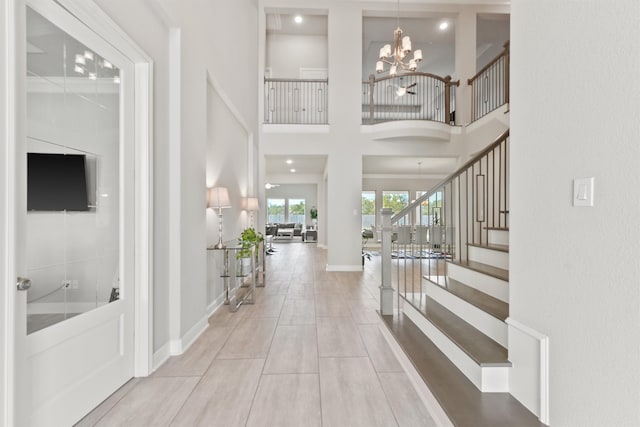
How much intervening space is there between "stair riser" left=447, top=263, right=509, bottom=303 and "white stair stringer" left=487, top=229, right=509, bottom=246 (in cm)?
61

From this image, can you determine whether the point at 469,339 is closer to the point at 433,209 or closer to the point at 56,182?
the point at 433,209

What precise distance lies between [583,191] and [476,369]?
1.16 meters

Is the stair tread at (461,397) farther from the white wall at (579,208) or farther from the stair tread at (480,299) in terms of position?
the stair tread at (480,299)

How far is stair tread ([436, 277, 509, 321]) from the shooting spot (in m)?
2.09

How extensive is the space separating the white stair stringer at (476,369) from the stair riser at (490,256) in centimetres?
98

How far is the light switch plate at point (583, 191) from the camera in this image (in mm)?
1229

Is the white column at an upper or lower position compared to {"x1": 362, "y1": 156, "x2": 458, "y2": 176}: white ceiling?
upper

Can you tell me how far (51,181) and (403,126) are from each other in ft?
19.4

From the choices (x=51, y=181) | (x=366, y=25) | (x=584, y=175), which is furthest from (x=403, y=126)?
(x=51, y=181)

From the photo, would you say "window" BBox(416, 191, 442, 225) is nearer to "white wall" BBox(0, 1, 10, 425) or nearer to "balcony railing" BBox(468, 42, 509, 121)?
"balcony railing" BBox(468, 42, 509, 121)

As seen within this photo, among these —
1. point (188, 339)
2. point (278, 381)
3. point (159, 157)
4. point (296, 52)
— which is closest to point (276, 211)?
point (296, 52)

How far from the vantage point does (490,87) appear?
6000 mm

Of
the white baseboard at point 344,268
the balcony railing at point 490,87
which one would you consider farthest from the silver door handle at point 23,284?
the balcony railing at point 490,87

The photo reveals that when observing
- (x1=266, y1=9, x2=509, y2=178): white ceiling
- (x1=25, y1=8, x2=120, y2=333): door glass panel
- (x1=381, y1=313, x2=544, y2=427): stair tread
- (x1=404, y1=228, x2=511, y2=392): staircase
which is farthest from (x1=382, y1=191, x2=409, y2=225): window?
(x1=25, y1=8, x2=120, y2=333): door glass panel
